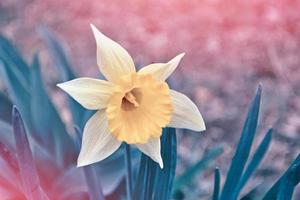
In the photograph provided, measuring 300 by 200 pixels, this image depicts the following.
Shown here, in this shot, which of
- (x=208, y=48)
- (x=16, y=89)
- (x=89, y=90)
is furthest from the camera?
(x=208, y=48)

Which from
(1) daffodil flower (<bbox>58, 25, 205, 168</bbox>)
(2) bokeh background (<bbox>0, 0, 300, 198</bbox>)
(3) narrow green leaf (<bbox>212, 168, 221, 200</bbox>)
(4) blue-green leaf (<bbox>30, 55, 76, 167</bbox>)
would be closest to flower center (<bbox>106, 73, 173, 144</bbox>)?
(1) daffodil flower (<bbox>58, 25, 205, 168</bbox>)

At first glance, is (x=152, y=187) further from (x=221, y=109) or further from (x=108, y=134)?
(x=221, y=109)

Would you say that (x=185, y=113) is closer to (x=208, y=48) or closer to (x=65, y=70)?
(x=65, y=70)

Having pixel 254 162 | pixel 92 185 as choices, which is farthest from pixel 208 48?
pixel 92 185

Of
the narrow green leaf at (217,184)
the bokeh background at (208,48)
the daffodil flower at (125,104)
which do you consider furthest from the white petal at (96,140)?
the bokeh background at (208,48)

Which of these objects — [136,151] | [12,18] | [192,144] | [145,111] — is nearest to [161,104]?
[145,111]
